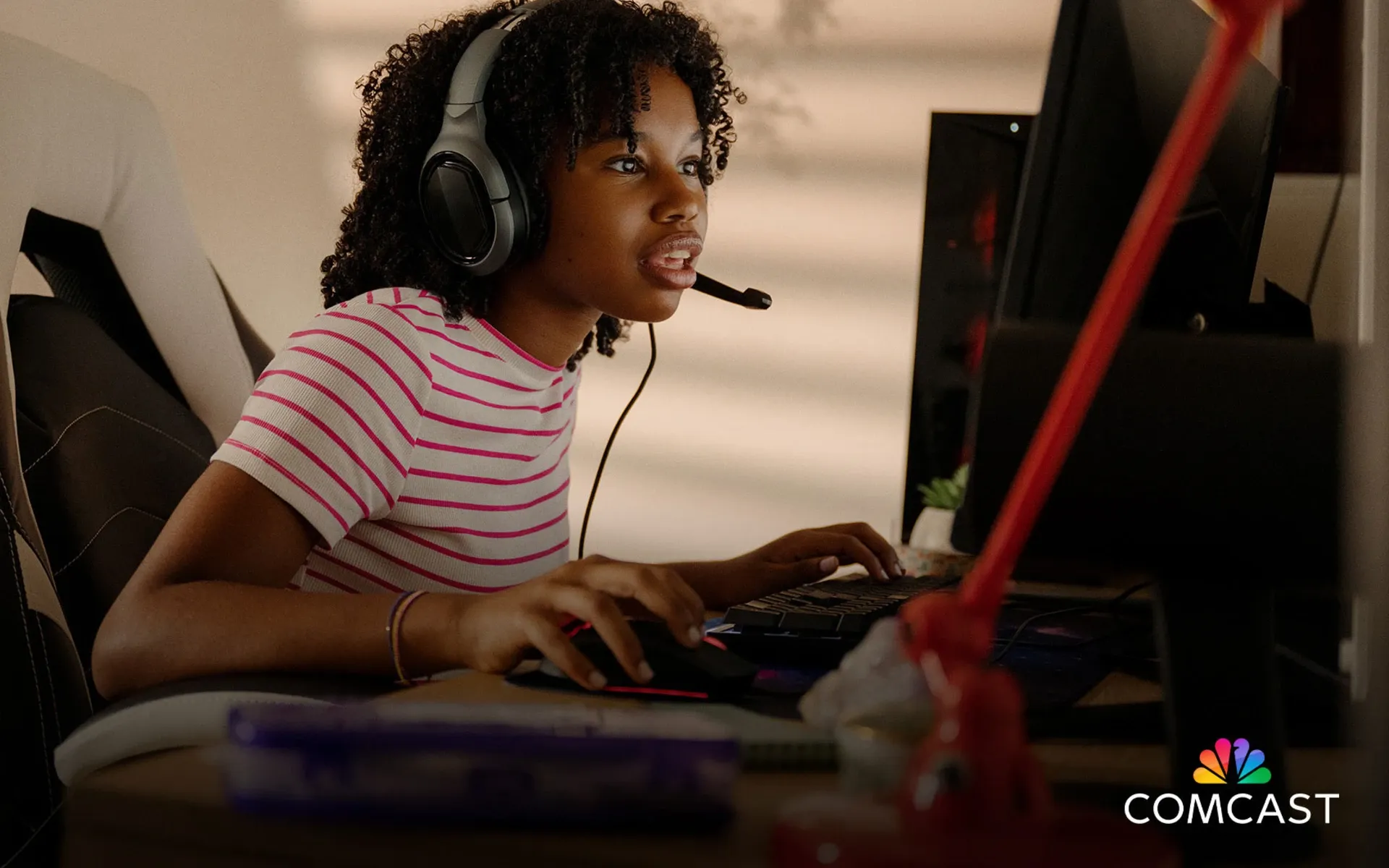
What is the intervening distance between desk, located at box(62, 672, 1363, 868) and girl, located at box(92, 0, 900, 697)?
0.22m

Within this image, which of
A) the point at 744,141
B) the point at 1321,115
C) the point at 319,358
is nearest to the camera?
the point at 319,358

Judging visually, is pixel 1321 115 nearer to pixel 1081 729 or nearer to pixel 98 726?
pixel 1081 729

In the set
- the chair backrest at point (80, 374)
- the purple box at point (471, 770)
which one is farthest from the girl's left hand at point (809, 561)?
the purple box at point (471, 770)

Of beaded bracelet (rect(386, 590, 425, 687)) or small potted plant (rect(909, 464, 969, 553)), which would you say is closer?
beaded bracelet (rect(386, 590, 425, 687))

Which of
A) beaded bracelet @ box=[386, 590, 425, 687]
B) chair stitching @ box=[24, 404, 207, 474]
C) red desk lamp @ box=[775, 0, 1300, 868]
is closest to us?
red desk lamp @ box=[775, 0, 1300, 868]

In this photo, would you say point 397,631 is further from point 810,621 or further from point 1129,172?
point 1129,172

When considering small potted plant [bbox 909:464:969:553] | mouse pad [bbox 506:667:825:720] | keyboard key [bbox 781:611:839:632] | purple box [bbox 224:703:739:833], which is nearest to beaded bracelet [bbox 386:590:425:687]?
mouse pad [bbox 506:667:825:720]

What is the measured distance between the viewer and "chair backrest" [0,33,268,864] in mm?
847

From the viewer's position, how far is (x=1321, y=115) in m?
2.11

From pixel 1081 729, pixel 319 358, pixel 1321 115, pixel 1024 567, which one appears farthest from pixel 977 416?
pixel 1321 115

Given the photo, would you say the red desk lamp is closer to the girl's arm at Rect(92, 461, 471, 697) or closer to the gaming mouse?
the gaming mouse

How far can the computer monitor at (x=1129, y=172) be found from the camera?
0.81 meters

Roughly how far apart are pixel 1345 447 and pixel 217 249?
1902 millimetres

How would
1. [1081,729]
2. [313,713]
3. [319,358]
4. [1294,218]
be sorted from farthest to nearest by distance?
1. [1294,218]
2. [319,358]
3. [1081,729]
4. [313,713]
